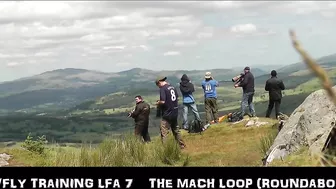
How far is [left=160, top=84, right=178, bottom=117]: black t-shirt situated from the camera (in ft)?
53.0

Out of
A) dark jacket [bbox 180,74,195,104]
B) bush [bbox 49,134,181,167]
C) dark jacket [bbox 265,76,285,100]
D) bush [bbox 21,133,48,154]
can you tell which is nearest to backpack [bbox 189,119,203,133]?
dark jacket [bbox 180,74,195,104]

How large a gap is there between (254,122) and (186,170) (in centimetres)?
1738

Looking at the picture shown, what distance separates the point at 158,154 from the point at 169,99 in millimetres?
3934

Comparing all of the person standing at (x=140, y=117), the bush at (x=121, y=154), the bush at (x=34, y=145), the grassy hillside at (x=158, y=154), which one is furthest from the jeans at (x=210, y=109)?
the bush at (x=34, y=145)

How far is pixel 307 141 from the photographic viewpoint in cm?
1091

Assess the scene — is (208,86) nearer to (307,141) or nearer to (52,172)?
(307,141)

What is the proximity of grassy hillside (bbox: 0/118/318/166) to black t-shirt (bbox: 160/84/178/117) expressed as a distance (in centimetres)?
151

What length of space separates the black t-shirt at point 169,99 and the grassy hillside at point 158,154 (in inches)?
59.5

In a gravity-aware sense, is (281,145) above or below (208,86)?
below

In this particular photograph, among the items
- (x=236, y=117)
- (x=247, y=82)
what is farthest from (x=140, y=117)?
(x=236, y=117)

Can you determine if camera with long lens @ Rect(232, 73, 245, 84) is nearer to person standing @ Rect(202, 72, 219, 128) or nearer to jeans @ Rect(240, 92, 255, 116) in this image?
jeans @ Rect(240, 92, 255, 116)

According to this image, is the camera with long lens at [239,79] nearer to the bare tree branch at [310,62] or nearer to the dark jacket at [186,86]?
the dark jacket at [186,86]

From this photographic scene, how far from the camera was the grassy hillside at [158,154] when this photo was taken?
11170 mm

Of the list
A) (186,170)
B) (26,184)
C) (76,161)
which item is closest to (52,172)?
(26,184)
